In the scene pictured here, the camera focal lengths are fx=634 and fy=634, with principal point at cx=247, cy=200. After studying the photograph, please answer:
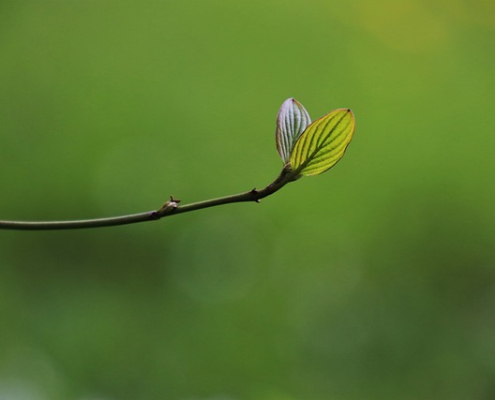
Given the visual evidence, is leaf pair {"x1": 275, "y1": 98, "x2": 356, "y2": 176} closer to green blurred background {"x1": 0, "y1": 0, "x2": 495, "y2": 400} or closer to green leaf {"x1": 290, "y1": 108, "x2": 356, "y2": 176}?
green leaf {"x1": 290, "y1": 108, "x2": 356, "y2": 176}

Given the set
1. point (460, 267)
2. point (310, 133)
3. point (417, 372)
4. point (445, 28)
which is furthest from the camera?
point (445, 28)

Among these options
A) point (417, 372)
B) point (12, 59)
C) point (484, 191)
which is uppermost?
point (12, 59)

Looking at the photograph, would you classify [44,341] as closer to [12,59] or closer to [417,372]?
[417,372]

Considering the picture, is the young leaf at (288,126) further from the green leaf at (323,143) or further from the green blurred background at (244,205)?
the green blurred background at (244,205)

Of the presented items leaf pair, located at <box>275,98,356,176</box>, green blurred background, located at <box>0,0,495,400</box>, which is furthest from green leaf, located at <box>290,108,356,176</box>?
green blurred background, located at <box>0,0,495,400</box>

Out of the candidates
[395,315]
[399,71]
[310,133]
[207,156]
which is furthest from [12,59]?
[310,133]

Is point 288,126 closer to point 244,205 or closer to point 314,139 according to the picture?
point 314,139

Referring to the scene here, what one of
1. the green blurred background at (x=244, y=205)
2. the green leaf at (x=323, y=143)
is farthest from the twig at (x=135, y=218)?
the green blurred background at (x=244, y=205)

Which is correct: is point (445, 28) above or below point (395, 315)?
above

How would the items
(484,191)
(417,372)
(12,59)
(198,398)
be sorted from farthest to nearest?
1. (12,59)
2. (484,191)
3. (417,372)
4. (198,398)
